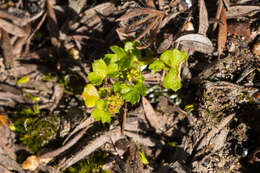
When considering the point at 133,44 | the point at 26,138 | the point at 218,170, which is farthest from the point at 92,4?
the point at 218,170

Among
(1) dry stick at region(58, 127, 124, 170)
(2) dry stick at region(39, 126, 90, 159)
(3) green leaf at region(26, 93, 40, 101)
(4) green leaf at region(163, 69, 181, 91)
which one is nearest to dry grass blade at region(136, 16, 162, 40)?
(4) green leaf at region(163, 69, 181, 91)

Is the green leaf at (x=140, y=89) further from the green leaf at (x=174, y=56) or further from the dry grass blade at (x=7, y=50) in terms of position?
the dry grass blade at (x=7, y=50)

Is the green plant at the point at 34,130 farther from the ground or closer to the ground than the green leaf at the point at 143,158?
farther from the ground

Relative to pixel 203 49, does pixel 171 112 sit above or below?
below

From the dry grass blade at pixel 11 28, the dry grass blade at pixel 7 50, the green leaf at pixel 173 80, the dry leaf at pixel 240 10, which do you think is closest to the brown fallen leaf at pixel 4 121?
the dry grass blade at pixel 7 50

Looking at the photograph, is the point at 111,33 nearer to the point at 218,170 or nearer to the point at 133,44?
the point at 133,44

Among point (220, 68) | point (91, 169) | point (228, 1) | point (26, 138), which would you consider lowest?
point (91, 169)
